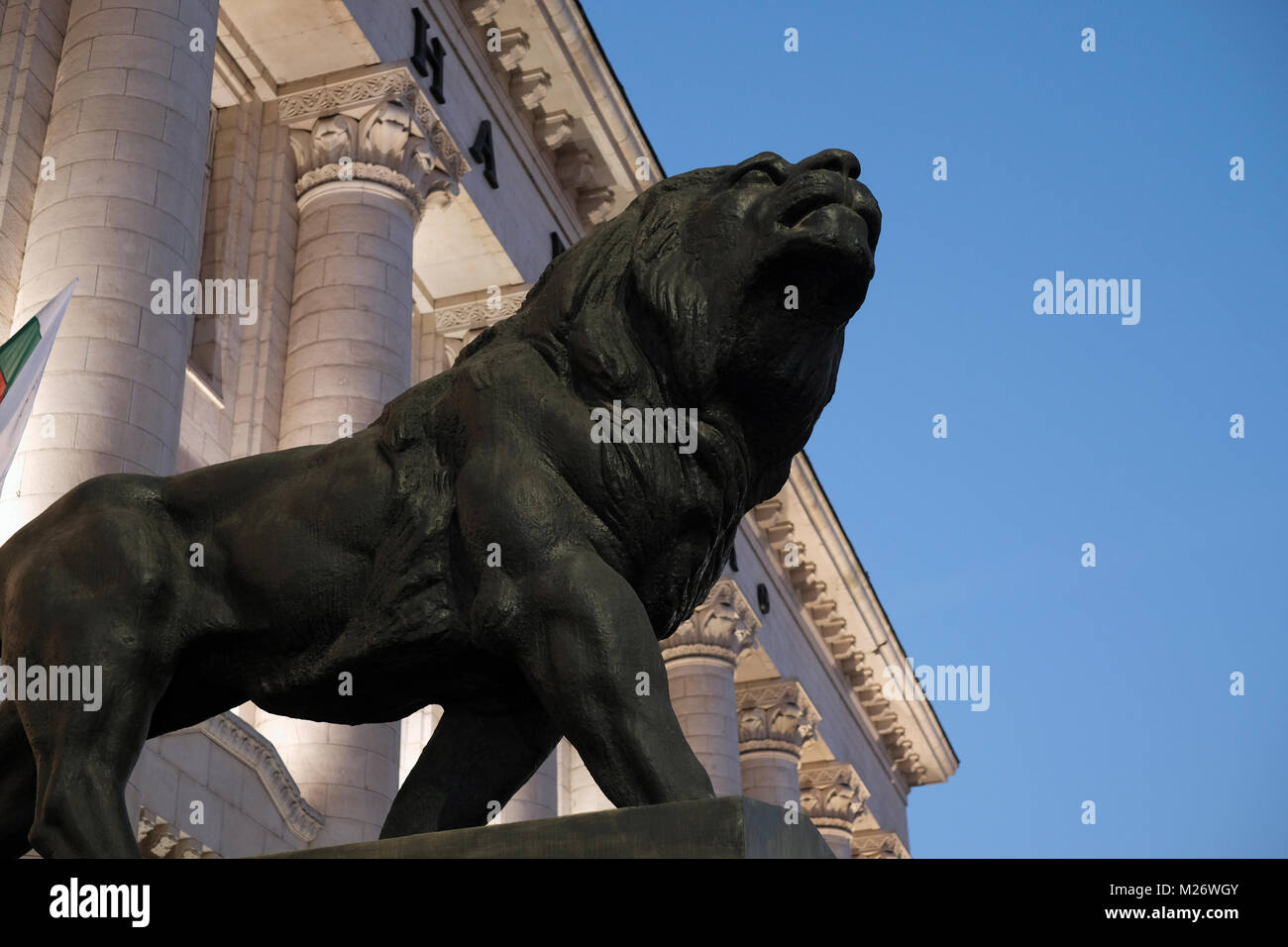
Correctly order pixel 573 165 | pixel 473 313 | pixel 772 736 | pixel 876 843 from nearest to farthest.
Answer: pixel 473 313 → pixel 573 165 → pixel 772 736 → pixel 876 843

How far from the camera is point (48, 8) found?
12070mm

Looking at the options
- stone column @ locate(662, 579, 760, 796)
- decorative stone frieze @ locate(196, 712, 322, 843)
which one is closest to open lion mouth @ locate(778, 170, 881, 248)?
decorative stone frieze @ locate(196, 712, 322, 843)

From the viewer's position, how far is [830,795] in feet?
105

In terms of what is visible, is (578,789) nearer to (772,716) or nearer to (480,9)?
(772,716)

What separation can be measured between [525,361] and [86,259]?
7354 mm

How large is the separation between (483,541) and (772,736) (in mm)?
25302

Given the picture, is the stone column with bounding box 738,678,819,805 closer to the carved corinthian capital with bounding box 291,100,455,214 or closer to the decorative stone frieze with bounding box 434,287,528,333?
the decorative stone frieze with bounding box 434,287,528,333

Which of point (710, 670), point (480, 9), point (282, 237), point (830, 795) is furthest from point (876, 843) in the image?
point (282, 237)

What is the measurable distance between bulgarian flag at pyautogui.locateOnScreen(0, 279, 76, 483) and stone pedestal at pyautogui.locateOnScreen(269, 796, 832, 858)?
18.6 feet

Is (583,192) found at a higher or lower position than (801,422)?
higher

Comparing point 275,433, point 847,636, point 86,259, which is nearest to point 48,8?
point 86,259

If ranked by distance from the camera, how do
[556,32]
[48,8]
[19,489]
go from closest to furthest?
[19,489]
[48,8]
[556,32]
